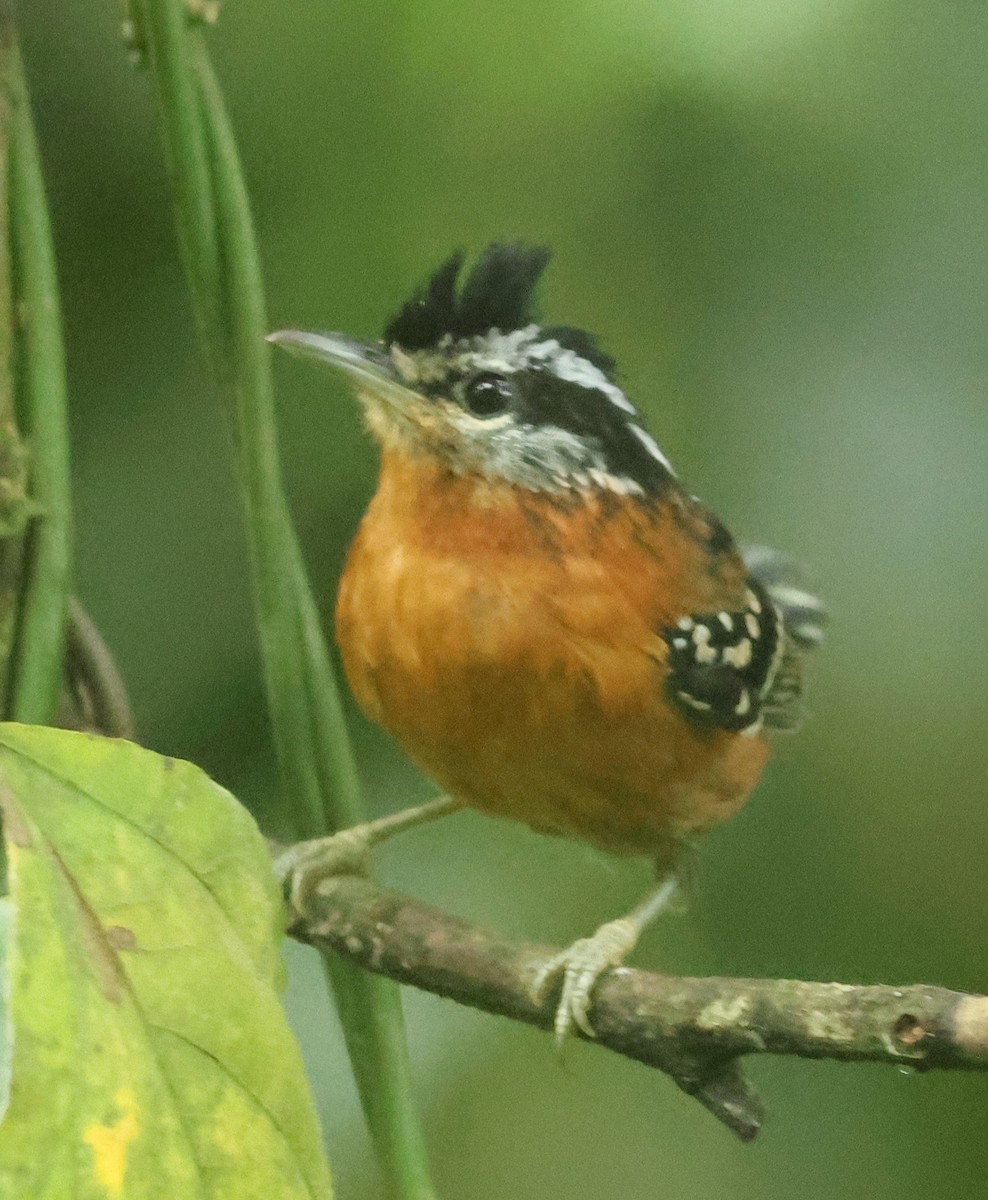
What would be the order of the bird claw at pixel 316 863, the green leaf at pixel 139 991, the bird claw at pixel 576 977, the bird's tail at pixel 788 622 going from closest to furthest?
the green leaf at pixel 139 991 → the bird claw at pixel 576 977 → the bird claw at pixel 316 863 → the bird's tail at pixel 788 622

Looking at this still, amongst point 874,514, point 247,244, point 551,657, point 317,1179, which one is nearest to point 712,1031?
point 317,1179

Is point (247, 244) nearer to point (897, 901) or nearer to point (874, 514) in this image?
point (874, 514)

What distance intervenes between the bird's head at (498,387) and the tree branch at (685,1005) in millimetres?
322

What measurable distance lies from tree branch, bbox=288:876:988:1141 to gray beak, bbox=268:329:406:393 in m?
0.34

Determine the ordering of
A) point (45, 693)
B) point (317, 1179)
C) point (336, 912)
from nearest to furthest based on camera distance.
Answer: point (317, 1179) < point (45, 693) < point (336, 912)

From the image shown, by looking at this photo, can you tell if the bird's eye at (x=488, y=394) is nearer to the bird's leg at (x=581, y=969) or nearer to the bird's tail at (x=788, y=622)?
the bird's tail at (x=788, y=622)

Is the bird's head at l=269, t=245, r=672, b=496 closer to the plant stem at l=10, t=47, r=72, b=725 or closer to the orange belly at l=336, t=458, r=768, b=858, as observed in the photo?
the orange belly at l=336, t=458, r=768, b=858

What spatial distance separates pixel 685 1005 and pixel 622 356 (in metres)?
0.49

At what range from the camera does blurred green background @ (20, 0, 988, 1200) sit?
2.98 ft

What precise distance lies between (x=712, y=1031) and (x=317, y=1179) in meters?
0.19

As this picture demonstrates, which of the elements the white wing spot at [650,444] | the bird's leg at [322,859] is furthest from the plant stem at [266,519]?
the white wing spot at [650,444]

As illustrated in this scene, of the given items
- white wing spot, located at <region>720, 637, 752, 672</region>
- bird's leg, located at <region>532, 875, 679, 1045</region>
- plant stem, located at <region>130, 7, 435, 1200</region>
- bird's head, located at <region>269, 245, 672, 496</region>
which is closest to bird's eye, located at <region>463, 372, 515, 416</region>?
bird's head, located at <region>269, 245, 672, 496</region>

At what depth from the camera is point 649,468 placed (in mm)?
964

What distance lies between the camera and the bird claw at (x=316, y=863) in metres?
0.89
